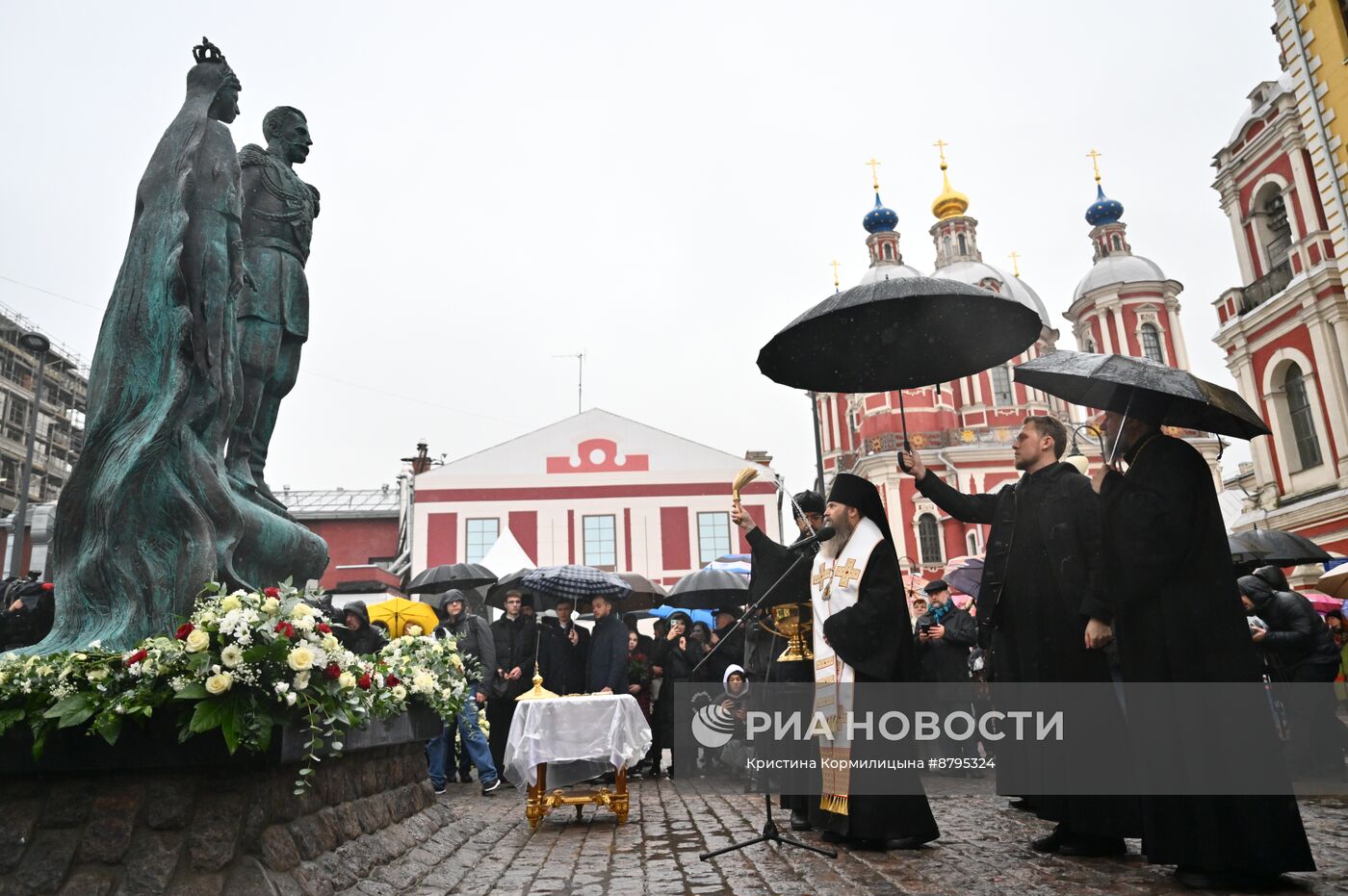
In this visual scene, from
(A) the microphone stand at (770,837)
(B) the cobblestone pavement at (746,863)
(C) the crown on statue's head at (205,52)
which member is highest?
(C) the crown on statue's head at (205,52)

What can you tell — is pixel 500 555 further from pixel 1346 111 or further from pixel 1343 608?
pixel 1346 111

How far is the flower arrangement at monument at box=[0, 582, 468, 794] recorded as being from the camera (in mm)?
3361

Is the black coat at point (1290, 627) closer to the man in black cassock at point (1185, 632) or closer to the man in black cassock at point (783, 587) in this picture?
the man in black cassock at point (783, 587)

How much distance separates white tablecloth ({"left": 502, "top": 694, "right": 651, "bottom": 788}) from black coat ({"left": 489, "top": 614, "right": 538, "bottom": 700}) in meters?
2.89

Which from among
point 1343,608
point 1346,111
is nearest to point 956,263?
point 1346,111

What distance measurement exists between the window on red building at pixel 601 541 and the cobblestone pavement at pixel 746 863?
25255mm

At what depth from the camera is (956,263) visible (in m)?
46.2

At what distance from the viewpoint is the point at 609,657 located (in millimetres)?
8773

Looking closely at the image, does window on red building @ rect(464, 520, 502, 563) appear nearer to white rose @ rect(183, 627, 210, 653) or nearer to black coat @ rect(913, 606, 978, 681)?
black coat @ rect(913, 606, 978, 681)

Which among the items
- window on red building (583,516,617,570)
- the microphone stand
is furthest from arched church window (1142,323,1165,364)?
the microphone stand

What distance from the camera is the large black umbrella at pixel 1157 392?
395cm

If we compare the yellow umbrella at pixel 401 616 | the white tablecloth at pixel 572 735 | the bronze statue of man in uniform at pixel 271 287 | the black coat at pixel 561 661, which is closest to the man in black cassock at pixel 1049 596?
the white tablecloth at pixel 572 735

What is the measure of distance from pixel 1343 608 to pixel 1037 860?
25.4ft

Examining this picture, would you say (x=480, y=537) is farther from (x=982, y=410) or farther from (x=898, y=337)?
(x=898, y=337)
